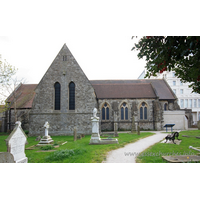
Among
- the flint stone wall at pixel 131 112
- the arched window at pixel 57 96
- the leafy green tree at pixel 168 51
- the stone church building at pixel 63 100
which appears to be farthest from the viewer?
the flint stone wall at pixel 131 112

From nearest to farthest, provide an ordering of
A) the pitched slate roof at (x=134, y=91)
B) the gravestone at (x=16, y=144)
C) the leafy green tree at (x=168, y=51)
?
the gravestone at (x=16, y=144) < the leafy green tree at (x=168, y=51) < the pitched slate roof at (x=134, y=91)

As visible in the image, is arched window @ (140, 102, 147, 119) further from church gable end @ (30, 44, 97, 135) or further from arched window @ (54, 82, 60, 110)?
arched window @ (54, 82, 60, 110)

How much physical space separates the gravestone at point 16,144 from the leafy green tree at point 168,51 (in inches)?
184

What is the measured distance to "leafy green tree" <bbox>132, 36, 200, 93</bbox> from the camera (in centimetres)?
465

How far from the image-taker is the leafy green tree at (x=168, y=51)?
4652mm

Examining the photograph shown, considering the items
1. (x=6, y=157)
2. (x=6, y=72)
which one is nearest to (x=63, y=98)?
(x=6, y=72)

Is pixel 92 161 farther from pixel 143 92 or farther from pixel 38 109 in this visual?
pixel 143 92

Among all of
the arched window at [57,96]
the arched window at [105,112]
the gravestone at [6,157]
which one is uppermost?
the arched window at [57,96]

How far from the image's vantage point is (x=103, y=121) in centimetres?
1903

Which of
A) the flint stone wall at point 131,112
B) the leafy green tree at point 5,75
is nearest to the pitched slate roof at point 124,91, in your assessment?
the flint stone wall at point 131,112

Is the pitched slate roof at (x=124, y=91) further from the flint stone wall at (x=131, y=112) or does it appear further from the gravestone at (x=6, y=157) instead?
the gravestone at (x=6, y=157)

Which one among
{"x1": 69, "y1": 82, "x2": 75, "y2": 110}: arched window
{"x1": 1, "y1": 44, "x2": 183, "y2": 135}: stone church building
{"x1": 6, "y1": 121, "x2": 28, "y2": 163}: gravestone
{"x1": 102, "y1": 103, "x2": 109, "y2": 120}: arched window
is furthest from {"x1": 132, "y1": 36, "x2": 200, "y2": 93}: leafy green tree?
{"x1": 102, "y1": 103, "x2": 109, "y2": 120}: arched window

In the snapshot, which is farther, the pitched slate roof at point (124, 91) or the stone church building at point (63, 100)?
the pitched slate roof at point (124, 91)

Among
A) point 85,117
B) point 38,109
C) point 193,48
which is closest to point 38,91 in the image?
point 38,109
